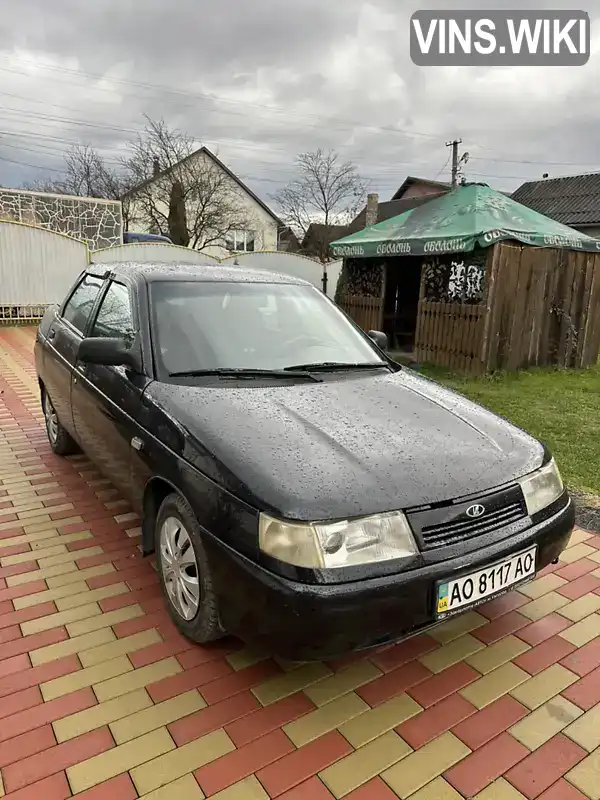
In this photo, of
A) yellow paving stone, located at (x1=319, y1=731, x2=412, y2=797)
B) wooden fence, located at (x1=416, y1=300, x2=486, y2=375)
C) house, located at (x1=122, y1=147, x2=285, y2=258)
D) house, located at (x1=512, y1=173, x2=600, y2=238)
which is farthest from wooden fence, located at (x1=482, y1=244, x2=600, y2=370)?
house, located at (x1=122, y1=147, x2=285, y2=258)

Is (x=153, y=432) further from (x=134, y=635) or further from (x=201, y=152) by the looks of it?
(x=201, y=152)

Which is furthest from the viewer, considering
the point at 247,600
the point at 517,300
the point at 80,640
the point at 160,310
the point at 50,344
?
the point at 517,300

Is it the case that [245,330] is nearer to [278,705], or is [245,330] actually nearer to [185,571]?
[185,571]

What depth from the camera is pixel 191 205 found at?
30219mm

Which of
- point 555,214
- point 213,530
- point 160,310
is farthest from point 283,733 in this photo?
point 555,214

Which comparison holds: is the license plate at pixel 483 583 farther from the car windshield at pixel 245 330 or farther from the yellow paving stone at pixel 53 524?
the yellow paving stone at pixel 53 524

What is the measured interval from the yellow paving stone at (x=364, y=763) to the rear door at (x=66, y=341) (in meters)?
2.85

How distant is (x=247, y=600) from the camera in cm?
196

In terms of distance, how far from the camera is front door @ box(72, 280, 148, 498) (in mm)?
2812

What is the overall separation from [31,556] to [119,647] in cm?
102

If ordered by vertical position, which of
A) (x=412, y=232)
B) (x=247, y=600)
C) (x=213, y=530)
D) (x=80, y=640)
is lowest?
(x=80, y=640)

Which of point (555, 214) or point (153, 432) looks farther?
point (555, 214)

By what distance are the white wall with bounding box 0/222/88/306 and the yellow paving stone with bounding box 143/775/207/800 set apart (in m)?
12.4

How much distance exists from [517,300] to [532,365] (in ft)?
4.11
